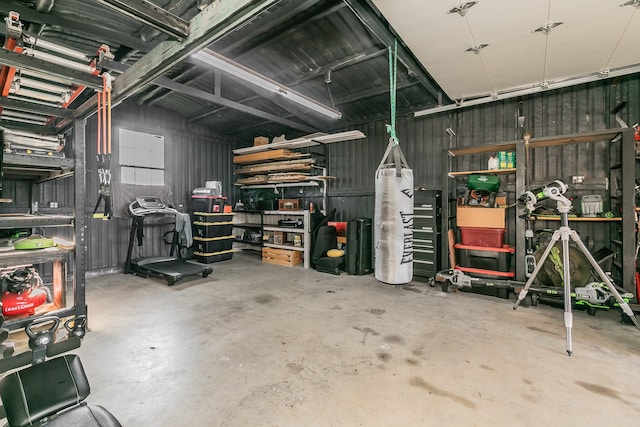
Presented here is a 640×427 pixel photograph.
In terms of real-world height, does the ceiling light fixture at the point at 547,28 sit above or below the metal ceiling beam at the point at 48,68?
above

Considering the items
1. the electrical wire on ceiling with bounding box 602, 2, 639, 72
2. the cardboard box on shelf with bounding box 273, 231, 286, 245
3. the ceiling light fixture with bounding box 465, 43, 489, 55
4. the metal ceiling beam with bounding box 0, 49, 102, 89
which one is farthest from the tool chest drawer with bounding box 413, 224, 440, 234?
the metal ceiling beam with bounding box 0, 49, 102, 89

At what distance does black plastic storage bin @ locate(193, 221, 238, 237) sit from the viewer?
6.43 m

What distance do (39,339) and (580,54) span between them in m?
5.54

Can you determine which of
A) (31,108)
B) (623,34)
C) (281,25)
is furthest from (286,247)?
(623,34)

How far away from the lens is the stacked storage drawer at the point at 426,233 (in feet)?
15.5

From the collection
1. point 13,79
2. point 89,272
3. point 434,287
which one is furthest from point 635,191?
point 89,272

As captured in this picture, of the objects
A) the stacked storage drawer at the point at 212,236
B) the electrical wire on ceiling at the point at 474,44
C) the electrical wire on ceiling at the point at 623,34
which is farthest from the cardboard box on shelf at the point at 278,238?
the electrical wire on ceiling at the point at 623,34

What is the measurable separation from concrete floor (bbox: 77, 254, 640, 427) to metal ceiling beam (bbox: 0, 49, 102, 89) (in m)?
2.38

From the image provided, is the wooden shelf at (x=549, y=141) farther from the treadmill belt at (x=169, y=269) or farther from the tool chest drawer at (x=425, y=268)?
the treadmill belt at (x=169, y=269)

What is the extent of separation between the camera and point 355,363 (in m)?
2.37

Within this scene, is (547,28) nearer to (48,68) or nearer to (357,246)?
(357,246)

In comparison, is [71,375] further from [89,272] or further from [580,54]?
[580,54]

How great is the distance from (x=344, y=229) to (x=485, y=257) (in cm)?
285

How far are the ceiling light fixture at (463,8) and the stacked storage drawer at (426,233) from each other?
2.74 m
